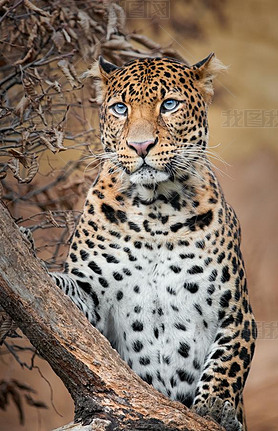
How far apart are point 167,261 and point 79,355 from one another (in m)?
0.99

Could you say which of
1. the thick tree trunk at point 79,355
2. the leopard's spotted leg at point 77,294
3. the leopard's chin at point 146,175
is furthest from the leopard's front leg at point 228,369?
the leopard's chin at point 146,175

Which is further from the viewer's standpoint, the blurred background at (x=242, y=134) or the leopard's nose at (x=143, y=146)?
the blurred background at (x=242, y=134)

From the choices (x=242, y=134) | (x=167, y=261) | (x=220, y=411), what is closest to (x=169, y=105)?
(x=167, y=261)

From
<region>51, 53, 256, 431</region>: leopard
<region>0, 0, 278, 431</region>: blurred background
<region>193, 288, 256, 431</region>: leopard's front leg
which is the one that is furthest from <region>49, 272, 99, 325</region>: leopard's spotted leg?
<region>0, 0, 278, 431</region>: blurred background

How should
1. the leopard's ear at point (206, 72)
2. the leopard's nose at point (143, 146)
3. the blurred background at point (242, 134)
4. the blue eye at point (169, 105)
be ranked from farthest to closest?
the blurred background at point (242, 134) → the leopard's ear at point (206, 72) → the blue eye at point (169, 105) → the leopard's nose at point (143, 146)

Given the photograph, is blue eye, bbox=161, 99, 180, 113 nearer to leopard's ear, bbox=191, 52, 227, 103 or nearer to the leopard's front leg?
leopard's ear, bbox=191, 52, 227, 103

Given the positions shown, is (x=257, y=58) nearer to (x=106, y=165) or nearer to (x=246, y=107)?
(x=246, y=107)

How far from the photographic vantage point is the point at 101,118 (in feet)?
15.9

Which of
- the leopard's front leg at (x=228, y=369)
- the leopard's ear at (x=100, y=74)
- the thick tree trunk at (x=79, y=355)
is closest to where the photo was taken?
the thick tree trunk at (x=79, y=355)

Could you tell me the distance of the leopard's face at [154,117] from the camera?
439 centimetres

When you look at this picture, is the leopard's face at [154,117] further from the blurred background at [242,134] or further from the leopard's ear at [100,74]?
the blurred background at [242,134]

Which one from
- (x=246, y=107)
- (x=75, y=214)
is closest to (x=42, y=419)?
(x=75, y=214)

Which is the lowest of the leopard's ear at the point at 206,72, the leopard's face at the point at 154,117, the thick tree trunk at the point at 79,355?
the thick tree trunk at the point at 79,355

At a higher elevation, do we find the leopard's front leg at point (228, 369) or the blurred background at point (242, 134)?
the blurred background at point (242, 134)
